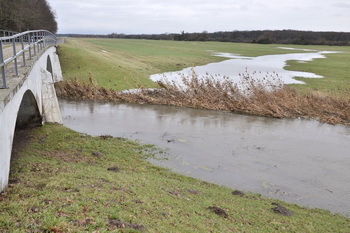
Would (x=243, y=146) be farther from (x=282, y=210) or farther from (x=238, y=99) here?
(x=238, y=99)

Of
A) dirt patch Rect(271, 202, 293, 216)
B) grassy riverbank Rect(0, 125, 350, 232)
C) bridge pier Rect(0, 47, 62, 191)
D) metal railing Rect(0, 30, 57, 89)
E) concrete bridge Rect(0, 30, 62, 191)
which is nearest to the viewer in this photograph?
grassy riverbank Rect(0, 125, 350, 232)

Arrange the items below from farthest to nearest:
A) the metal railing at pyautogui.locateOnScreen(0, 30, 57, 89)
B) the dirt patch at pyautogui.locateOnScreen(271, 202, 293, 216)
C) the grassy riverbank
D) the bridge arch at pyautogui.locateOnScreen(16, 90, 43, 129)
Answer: the bridge arch at pyautogui.locateOnScreen(16, 90, 43, 129), the dirt patch at pyautogui.locateOnScreen(271, 202, 293, 216), the metal railing at pyautogui.locateOnScreen(0, 30, 57, 89), the grassy riverbank

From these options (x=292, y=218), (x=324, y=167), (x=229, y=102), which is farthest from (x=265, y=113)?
(x=292, y=218)

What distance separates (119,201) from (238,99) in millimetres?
21589

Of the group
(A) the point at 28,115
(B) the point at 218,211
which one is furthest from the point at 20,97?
(B) the point at 218,211

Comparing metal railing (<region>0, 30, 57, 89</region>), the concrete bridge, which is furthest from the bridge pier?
metal railing (<region>0, 30, 57, 89</region>)

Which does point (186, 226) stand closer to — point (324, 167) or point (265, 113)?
point (324, 167)

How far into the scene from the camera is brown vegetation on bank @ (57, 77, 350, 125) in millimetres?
25484

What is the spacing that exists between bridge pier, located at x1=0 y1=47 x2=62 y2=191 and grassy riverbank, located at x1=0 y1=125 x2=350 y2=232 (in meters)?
1.08

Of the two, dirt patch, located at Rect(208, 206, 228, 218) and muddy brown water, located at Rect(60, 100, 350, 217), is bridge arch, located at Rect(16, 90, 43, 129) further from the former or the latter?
dirt patch, located at Rect(208, 206, 228, 218)

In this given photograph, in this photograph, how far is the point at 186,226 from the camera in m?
7.45

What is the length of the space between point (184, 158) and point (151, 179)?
4.20 meters

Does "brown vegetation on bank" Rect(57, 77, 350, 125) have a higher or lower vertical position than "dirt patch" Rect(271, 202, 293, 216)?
higher

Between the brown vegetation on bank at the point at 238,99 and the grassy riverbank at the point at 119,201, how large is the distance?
14.4 meters
